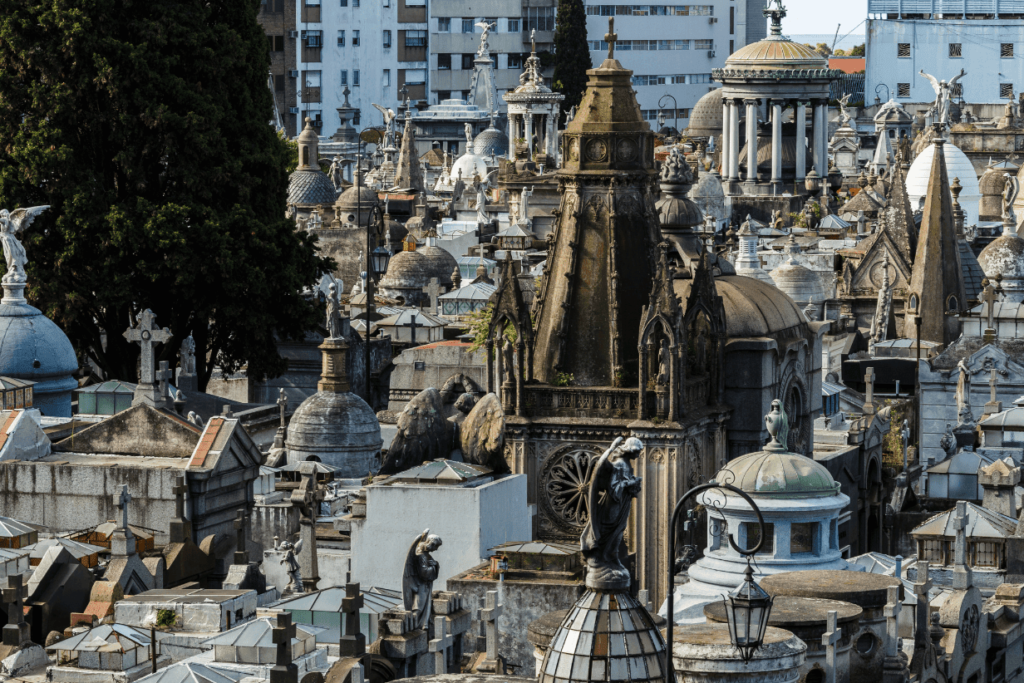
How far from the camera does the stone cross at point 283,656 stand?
2944 centimetres

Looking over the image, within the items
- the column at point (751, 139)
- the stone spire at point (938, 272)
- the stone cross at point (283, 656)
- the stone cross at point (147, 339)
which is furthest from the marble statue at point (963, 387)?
the column at point (751, 139)

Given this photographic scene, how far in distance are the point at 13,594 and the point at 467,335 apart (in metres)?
35.7

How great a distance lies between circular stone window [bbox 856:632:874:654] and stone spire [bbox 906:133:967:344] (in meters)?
→ 44.1

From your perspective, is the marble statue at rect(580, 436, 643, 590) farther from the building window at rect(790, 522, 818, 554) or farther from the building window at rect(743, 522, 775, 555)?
the building window at rect(790, 522, 818, 554)

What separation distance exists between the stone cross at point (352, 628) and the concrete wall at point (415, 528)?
6.96 m

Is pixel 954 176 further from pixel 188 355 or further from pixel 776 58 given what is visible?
pixel 188 355

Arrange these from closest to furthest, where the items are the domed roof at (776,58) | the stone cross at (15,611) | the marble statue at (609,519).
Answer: the marble statue at (609,519) → the stone cross at (15,611) → the domed roof at (776,58)

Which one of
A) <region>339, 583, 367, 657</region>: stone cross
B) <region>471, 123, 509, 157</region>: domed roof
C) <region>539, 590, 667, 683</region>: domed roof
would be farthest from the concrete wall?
<region>471, 123, 509, 157</region>: domed roof

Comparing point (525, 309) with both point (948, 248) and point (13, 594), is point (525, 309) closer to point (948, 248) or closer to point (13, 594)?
point (13, 594)

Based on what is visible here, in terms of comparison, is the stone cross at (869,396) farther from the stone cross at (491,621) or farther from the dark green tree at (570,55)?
the dark green tree at (570,55)

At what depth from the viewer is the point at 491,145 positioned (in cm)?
15425

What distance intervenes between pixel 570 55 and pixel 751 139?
4033 cm

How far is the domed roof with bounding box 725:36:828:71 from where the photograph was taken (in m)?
139

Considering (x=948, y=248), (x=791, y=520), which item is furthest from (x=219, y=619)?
Answer: (x=948, y=248)
